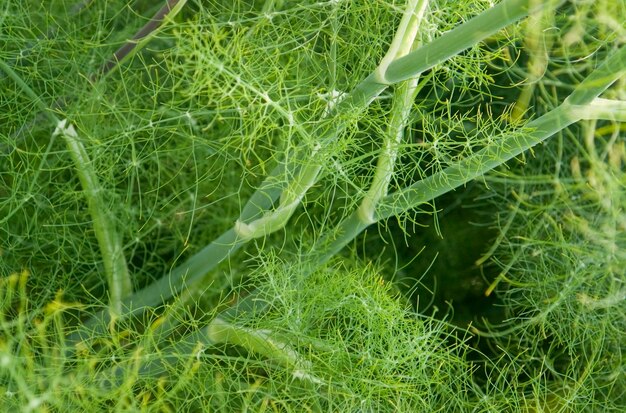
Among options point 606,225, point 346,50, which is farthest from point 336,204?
point 606,225

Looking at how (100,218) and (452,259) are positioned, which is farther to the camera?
(452,259)

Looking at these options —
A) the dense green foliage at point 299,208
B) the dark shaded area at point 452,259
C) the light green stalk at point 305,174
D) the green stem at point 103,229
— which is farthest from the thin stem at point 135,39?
the dark shaded area at point 452,259

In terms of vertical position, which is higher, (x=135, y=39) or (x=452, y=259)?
(x=135, y=39)

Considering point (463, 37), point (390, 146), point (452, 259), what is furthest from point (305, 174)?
point (452, 259)

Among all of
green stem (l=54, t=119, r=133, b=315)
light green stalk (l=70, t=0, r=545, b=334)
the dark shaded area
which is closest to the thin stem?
green stem (l=54, t=119, r=133, b=315)

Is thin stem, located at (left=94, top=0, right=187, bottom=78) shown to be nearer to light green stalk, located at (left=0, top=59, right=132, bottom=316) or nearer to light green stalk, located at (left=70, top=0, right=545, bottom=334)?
light green stalk, located at (left=0, top=59, right=132, bottom=316)

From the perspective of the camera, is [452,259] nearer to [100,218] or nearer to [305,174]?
[305,174]

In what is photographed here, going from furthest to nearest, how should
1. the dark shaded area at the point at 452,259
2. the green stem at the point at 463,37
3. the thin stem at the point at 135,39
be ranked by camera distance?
the dark shaded area at the point at 452,259 → the thin stem at the point at 135,39 → the green stem at the point at 463,37

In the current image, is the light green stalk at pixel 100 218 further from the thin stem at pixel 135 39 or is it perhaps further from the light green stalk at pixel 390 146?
the light green stalk at pixel 390 146
